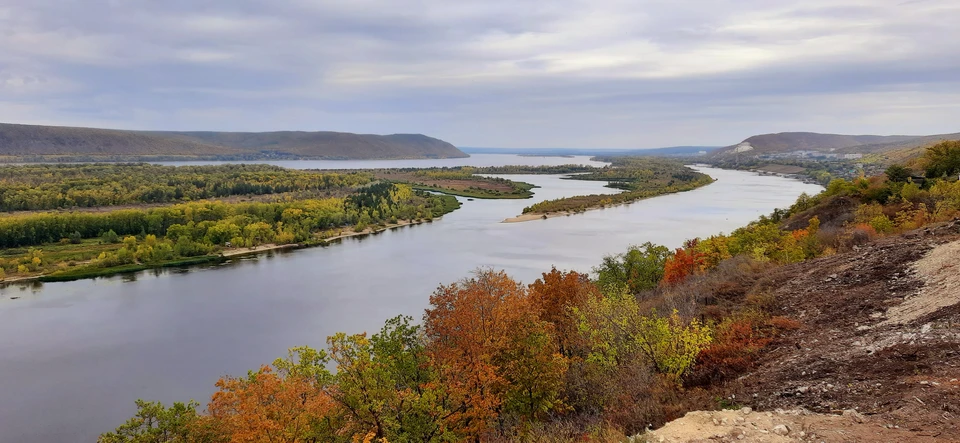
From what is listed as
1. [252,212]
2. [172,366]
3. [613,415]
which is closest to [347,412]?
[613,415]

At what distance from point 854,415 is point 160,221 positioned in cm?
7006

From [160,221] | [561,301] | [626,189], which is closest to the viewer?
[561,301]

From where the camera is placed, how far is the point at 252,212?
66875 millimetres

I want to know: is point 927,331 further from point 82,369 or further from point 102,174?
point 102,174

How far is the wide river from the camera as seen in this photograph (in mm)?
21031

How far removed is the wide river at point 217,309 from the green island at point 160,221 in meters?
4.98

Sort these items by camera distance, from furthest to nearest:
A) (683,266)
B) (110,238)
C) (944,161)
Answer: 1. (110,238)
2. (944,161)
3. (683,266)

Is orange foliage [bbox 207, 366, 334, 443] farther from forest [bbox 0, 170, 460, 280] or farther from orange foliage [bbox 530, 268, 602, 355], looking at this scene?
forest [bbox 0, 170, 460, 280]

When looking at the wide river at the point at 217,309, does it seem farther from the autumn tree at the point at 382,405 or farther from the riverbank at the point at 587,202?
the autumn tree at the point at 382,405

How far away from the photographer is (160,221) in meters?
60.5

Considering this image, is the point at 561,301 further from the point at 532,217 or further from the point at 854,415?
the point at 532,217

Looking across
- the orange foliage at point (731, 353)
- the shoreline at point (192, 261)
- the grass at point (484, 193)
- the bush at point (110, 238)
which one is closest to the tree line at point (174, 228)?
the bush at point (110, 238)

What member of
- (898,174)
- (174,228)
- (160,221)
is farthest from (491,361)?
Answer: (160,221)

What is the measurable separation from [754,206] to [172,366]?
74645 millimetres
